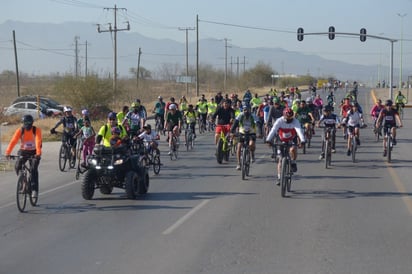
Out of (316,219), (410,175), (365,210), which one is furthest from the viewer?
(410,175)

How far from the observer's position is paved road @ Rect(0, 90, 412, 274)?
8453mm

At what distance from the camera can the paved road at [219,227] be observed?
845 centimetres

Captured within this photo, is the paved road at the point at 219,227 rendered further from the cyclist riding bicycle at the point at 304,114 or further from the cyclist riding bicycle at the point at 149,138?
the cyclist riding bicycle at the point at 304,114

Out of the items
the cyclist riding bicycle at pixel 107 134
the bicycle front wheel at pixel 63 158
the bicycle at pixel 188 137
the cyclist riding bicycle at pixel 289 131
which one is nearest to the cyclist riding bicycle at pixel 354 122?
the bicycle at pixel 188 137

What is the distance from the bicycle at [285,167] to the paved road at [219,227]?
0.24 metres

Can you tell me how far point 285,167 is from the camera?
14.0m

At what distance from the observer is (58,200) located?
1383 centimetres

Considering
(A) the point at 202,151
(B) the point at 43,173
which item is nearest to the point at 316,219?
(B) the point at 43,173

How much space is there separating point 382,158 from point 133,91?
173 feet

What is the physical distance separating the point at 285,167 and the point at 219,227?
3611 mm

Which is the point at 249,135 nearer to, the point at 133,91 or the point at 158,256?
the point at 158,256

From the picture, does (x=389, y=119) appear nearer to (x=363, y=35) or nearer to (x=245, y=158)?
(x=245, y=158)

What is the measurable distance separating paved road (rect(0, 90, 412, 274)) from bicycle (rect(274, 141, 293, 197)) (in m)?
0.24

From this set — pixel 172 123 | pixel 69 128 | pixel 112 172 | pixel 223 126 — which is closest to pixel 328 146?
pixel 223 126
